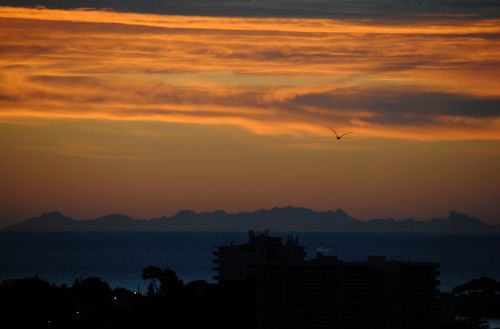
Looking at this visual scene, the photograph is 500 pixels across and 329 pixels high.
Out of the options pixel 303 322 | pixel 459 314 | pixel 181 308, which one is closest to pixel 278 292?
pixel 303 322

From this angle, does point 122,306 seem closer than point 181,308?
No

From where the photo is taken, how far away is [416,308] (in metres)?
87.1

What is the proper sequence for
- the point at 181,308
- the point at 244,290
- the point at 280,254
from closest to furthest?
1. the point at 181,308
2. the point at 244,290
3. the point at 280,254

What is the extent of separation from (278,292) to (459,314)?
197 feet

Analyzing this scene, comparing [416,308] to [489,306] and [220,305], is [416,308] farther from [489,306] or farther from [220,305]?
[489,306]

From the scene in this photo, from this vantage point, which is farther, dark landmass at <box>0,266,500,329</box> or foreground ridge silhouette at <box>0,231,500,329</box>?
dark landmass at <box>0,266,500,329</box>

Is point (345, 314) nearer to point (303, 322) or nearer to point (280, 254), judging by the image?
point (303, 322)

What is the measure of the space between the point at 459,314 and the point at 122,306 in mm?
50244

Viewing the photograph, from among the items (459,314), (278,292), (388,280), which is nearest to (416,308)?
(388,280)

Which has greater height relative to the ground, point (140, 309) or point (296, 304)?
point (296, 304)

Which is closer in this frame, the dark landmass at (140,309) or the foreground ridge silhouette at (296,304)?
the foreground ridge silhouette at (296,304)

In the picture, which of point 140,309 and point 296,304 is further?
point 140,309

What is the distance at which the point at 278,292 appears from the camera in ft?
289

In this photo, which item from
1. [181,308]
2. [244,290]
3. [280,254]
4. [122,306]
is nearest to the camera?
[181,308]
